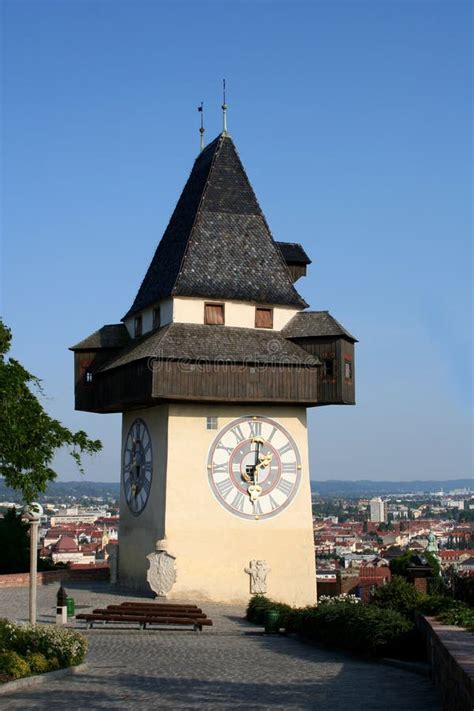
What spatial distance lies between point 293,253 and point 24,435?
16493mm

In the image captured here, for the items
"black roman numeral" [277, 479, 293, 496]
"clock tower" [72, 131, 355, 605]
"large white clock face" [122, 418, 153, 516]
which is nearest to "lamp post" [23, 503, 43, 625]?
"clock tower" [72, 131, 355, 605]

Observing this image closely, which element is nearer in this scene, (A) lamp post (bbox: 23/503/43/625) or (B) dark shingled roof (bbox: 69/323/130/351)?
(A) lamp post (bbox: 23/503/43/625)

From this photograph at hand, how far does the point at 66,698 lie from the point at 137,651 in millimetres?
5408

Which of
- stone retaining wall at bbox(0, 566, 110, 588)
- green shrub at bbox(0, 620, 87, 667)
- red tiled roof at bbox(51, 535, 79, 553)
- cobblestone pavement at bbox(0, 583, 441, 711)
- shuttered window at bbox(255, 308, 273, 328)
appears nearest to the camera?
cobblestone pavement at bbox(0, 583, 441, 711)

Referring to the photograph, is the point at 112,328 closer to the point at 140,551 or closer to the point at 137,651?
the point at 140,551

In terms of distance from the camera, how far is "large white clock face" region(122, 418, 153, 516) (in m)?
30.3

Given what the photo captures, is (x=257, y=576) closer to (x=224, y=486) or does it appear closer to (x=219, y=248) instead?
(x=224, y=486)

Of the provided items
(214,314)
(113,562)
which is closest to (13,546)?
(113,562)

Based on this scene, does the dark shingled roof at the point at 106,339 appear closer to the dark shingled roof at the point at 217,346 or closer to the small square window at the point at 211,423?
the dark shingled roof at the point at 217,346

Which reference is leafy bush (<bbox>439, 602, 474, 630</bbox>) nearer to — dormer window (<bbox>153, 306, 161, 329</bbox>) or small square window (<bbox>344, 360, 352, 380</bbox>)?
small square window (<bbox>344, 360, 352, 380</bbox>)

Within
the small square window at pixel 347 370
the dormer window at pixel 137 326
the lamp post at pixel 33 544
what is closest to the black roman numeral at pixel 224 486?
the small square window at pixel 347 370

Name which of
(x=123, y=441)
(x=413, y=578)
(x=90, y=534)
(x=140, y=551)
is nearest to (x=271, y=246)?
(x=123, y=441)

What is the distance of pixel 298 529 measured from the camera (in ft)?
97.0

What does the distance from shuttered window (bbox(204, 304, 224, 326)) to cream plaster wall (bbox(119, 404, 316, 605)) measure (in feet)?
7.77
